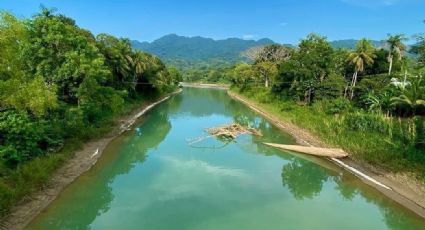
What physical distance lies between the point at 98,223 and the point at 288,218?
7509mm

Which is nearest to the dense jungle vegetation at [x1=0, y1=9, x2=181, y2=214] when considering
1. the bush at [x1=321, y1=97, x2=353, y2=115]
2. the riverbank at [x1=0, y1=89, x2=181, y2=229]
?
the riverbank at [x1=0, y1=89, x2=181, y2=229]

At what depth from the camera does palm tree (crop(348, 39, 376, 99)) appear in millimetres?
46156

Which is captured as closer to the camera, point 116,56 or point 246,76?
point 116,56

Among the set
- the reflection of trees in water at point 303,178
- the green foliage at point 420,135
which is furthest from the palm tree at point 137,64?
the green foliage at point 420,135

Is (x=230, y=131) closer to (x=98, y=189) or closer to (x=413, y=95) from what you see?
(x=413, y=95)

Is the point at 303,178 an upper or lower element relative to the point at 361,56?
lower

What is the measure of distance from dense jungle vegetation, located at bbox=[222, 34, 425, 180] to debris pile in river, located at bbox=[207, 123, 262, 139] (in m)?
5.08

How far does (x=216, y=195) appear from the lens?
18.2 meters

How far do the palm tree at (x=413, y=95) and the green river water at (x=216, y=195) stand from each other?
42.0 feet

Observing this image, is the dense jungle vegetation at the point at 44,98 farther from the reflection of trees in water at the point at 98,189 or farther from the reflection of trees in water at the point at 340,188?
the reflection of trees in water at the point at 340,188

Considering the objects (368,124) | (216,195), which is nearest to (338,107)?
(368,124)

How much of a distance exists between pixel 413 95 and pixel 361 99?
11.0 metres

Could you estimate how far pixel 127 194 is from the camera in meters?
18.1

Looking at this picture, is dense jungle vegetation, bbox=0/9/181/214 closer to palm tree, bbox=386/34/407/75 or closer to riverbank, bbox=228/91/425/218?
riverbank, bbox=228/91/425/218
